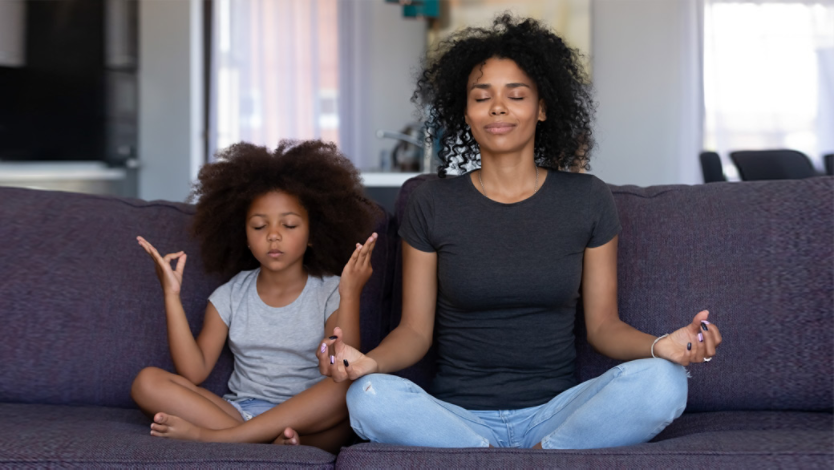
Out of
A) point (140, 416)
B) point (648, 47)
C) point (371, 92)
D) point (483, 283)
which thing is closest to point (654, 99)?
point (648, 47)

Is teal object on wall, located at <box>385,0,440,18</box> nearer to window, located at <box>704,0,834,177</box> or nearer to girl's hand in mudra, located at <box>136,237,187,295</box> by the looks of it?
window, located at <box>704,0,834,177</box>

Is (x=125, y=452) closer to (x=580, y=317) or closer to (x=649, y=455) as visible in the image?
(x=649, y=455)

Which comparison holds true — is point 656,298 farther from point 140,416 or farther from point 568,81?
point 140,416

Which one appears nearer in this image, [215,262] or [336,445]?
[336,445]

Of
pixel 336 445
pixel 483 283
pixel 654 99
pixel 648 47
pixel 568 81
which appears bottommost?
pixel 336 445

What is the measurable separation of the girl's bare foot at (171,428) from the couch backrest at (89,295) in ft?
0.92

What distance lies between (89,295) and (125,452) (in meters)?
0.59

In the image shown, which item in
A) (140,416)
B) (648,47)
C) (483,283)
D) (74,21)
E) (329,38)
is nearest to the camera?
(483,283)

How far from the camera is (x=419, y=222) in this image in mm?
1650

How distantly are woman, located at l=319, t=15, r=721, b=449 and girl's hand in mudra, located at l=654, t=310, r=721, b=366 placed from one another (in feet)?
0.20

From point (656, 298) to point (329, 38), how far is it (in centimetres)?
439

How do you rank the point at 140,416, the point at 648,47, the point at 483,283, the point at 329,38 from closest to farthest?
1. the point at 483,283
2. the point at 140,416
3. the point at 648,47
4. the point at 329,38

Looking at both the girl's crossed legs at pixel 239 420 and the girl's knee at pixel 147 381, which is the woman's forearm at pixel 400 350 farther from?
the girl's knee at pixel 147 381

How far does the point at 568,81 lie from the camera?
1687 millimetres
